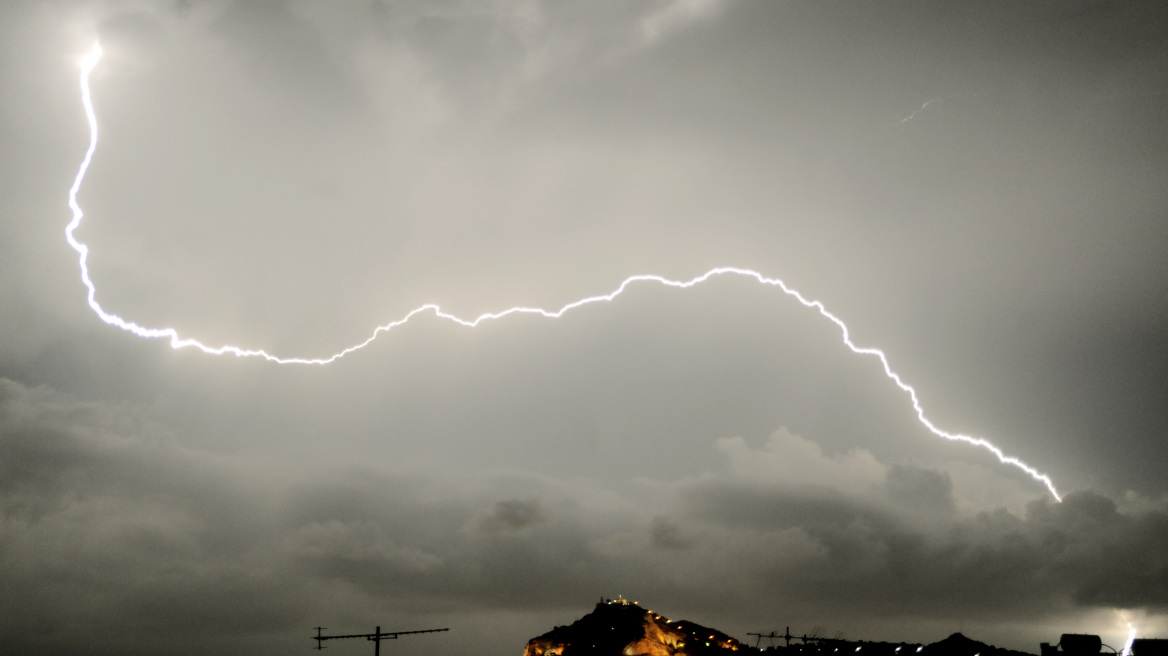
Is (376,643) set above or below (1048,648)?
below

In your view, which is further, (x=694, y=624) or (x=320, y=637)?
(x=320, y=637)

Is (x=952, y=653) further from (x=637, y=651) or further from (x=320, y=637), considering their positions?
(x=320, y=637)

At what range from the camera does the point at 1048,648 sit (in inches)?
1901

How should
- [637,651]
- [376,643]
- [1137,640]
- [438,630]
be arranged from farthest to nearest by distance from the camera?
[438,630]
[376,643]
[637,651]
[1137,640]

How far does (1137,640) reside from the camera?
46.4 meters

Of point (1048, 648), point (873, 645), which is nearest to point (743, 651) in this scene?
point (873, 645)

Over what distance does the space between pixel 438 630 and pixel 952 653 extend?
63734mm

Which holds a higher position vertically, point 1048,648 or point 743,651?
point 1048,648

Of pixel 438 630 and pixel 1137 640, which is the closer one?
pixel 1137 640

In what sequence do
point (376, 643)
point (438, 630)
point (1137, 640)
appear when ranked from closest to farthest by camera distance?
1. point (1137, 640)
2. point (376, 643)
3. point (438, 630)

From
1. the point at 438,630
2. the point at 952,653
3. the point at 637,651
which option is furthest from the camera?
→ the point at 438,630

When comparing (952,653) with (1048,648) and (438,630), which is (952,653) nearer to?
(1048,648)

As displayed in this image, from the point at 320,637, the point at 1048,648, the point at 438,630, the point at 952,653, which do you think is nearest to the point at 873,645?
the point at 952,653

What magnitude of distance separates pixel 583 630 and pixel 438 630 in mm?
33326
